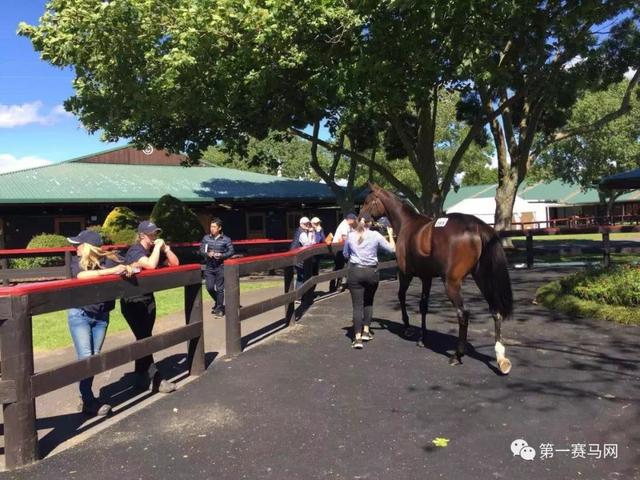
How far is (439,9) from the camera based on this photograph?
11844 mm

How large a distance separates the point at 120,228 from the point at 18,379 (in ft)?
57.4

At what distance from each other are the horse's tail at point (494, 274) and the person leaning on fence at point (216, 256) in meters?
4.84

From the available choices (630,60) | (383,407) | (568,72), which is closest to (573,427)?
(383,407)

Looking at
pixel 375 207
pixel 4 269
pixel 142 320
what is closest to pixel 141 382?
pixel 142 320

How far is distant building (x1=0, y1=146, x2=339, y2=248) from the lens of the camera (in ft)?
71.3

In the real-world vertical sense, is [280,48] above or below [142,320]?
above

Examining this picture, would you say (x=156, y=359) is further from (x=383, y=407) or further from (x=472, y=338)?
(x=472, y=338)

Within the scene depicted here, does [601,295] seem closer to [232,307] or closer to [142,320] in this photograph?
[232,307]

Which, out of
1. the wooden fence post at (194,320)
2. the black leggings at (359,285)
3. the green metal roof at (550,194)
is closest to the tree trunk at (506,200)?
A: the black leggings at (359,285)

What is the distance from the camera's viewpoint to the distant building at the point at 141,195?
21.7 meters

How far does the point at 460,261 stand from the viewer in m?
6.45

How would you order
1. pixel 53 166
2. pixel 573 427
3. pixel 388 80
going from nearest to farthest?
pixel 573 427
pixel 388 80
pixel 53 166

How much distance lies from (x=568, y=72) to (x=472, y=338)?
45.4 ft
